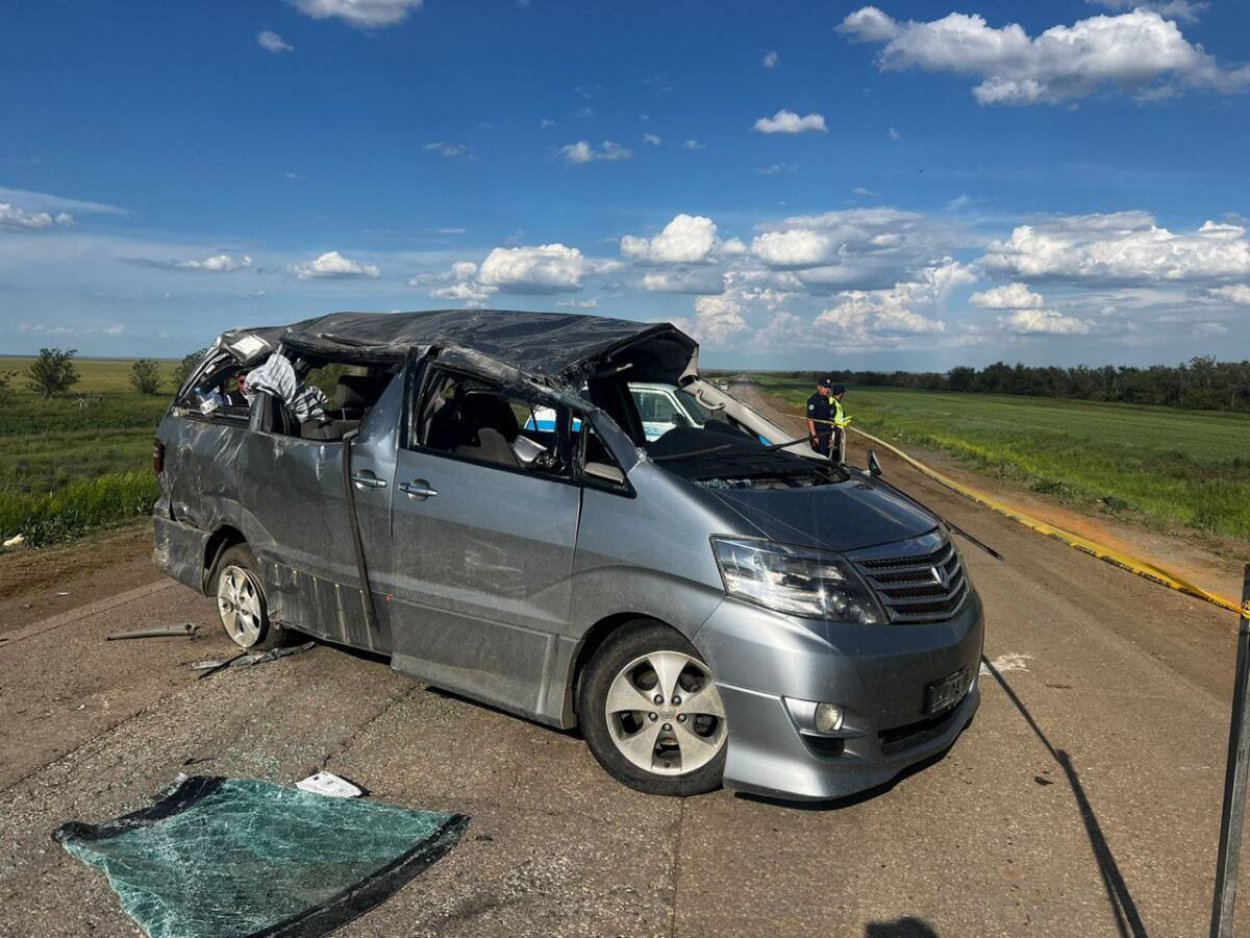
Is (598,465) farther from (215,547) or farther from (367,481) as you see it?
(215,547)

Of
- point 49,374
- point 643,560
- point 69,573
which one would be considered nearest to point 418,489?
point 643,560

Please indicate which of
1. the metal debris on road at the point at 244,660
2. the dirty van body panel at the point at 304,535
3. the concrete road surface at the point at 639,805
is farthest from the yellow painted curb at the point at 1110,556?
the metal debris on road at the point at 244,660

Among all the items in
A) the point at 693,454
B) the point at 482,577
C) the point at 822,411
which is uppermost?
the point at 693,454

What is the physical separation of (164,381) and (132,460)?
70318 mm

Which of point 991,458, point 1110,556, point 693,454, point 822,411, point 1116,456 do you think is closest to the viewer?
point 693,454

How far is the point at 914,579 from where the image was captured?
423cm

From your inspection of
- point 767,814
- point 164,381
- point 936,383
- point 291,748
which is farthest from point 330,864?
point 936,383

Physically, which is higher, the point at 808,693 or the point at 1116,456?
the point at 808,693

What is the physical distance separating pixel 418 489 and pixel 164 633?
2826 millimetres

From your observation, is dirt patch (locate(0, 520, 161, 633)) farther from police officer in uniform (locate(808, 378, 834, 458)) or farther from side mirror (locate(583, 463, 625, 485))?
police officer in uniform (locate(808, 378, 834, 458))

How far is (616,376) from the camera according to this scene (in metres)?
5.44

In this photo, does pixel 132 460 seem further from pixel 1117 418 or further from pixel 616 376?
pixel 1117 418

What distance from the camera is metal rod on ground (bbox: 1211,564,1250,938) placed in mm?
2602

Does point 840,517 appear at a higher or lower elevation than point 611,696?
higher
